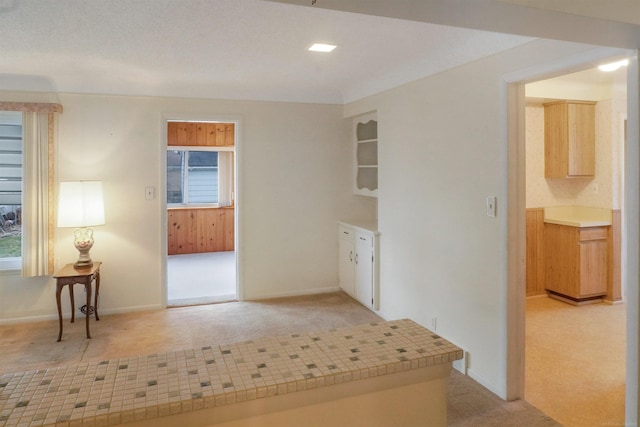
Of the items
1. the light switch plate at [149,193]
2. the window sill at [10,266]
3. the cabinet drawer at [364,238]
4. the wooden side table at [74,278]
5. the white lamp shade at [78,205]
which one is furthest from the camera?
the light switch plate at [149,193]

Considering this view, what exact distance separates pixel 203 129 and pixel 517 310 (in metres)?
6.68

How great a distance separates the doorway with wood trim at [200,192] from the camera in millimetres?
7965

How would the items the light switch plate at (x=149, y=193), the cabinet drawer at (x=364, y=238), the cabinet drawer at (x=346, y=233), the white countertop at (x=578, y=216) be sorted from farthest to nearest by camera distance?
the cabinet drawer at (x=346, y=233) → the white countertop at (x=578, y=216) → the light switch plate at (x=149, y=193) → the cabinet drawer at (x=364, y=238)

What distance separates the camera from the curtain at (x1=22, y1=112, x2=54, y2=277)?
4.12 meters

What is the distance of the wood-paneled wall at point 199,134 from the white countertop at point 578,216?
5.57 metres

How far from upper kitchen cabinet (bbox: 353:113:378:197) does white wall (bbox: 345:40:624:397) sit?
0.75m

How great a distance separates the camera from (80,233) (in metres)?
4.28

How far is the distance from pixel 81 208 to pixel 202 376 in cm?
333

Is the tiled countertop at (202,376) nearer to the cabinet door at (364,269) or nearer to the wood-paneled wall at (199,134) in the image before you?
the cabinet door at (364,269)

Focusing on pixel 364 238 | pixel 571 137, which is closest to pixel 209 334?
pixel 364 238

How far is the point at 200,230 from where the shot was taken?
8.27m

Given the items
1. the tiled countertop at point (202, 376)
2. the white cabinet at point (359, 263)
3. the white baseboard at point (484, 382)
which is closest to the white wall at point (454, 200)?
the white baseboard at point (484, 382)

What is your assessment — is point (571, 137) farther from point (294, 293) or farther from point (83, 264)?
point (83, 264)

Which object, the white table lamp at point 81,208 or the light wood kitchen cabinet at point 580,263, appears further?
the light wood kitchen cabinet at point 580,263
